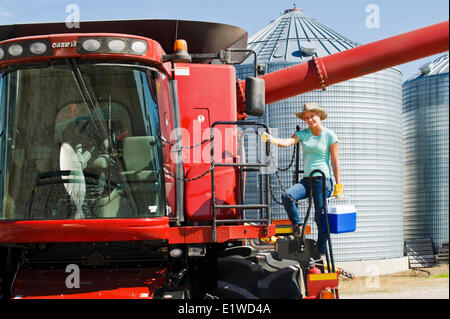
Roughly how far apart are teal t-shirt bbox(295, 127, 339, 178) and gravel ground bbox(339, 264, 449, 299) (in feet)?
16.2

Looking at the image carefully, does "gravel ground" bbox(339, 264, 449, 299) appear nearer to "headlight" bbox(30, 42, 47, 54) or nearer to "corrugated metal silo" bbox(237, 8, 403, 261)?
"corrugated metal silo" bbox(237, 8, 403, 261)

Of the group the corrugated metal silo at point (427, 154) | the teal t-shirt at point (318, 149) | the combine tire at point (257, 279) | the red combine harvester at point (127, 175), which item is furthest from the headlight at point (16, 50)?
the corrugated metal silo at point (427, 154)

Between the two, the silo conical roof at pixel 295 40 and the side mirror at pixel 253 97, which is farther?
the silo conical roof at pixel 295 40

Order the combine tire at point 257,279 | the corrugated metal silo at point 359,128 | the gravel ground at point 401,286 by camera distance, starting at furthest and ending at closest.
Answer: the corrugated metal silo at point 359,128
the gravel ground at point 401,286
the combine tire at point 257,279

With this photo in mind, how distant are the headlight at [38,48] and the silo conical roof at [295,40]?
10.8 metres

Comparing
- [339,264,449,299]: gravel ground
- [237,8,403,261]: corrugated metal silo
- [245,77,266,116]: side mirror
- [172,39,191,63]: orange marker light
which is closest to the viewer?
[172,39,191,63]: orange marker light

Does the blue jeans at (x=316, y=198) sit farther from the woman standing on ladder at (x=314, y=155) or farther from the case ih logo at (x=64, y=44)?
the case ih logo at (x=64, y=44)

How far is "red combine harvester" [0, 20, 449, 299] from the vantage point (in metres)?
5.34

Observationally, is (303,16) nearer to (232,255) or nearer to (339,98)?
(339,98)

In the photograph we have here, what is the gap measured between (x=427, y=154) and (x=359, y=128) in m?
2.97

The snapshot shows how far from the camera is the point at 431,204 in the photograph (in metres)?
17.6

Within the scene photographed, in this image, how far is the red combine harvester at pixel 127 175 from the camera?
534 cm

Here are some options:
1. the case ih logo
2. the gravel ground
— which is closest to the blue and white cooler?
the case ih logo
